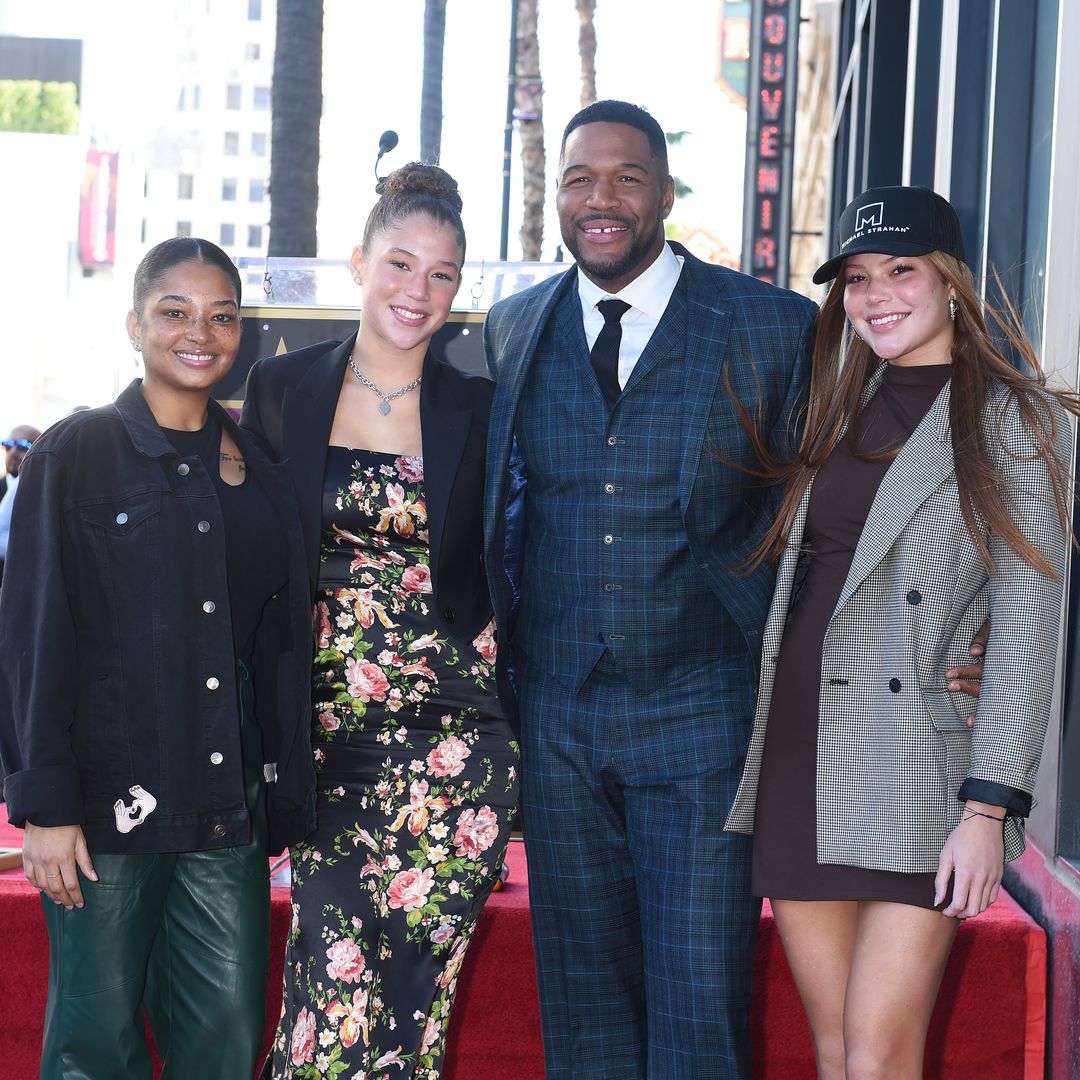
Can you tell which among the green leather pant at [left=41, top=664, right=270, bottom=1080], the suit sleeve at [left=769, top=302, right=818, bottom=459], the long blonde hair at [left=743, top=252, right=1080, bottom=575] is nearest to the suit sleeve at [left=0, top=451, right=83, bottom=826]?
the green leather pant at [left=41, top=664, right=270, bottom=1080]

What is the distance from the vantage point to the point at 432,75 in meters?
13.7

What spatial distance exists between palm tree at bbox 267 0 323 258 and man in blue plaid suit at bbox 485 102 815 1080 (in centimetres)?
597

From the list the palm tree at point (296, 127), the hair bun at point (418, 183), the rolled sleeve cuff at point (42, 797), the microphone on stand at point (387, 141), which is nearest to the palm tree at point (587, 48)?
the palm tree at point (296, 127)

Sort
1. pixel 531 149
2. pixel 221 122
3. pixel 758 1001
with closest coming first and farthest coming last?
pixel 758 1001
pixel 531 149
pixel 221 122

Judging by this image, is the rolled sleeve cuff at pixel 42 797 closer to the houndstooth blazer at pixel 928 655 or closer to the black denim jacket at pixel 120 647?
the black denim jacket at pixel 120 647

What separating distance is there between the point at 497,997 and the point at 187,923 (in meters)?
1.19

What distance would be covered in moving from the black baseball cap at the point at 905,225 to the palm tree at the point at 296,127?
21.2ft

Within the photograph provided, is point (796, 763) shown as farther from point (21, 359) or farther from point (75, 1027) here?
point (21, 359)

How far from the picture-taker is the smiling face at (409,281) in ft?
10.2

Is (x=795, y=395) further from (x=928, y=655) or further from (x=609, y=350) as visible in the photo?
(x=928, y=655)

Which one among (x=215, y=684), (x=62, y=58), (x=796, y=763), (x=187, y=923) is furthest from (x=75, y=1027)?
(x=62, y=58)

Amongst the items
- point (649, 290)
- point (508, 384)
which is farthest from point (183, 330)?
point (649, 290)

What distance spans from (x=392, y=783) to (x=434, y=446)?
2.48 feet

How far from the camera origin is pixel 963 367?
264 centimetres
